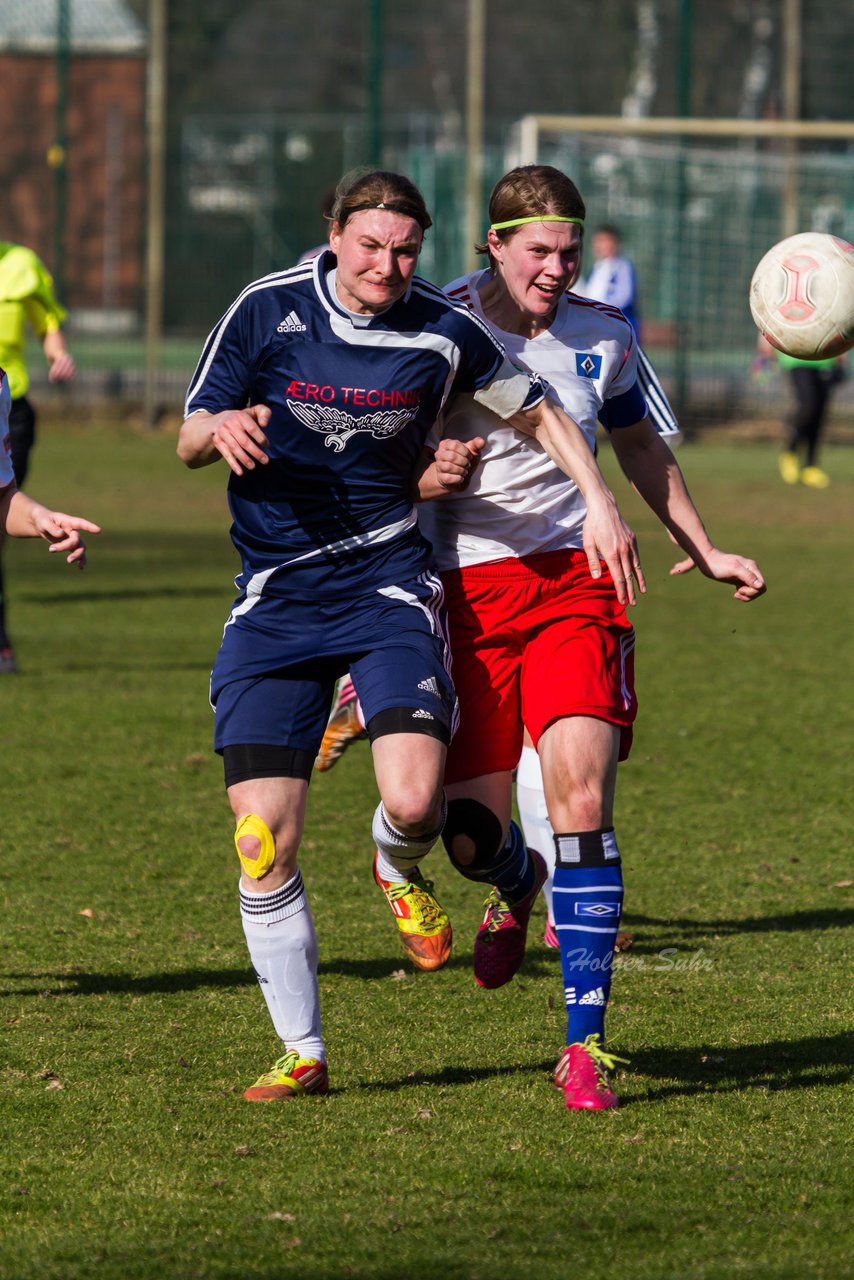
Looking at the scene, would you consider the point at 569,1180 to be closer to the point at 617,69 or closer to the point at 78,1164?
the point at 78,1164

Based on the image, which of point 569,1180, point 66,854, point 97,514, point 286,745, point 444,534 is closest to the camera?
point 569,1180

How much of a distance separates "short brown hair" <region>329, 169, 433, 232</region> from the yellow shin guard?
1.41 meters

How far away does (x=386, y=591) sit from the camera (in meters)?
4.79

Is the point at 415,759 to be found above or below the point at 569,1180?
above

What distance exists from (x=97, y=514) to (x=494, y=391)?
13225mm

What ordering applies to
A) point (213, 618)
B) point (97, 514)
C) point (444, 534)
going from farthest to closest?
point (97, 514)
point (213, 618)
point (444, 534)

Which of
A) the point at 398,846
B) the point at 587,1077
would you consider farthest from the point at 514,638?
the point at 587,1077

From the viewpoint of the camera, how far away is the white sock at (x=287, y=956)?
463 cm

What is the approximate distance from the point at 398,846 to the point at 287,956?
17.0 inches

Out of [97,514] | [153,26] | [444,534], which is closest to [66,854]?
[444,534]

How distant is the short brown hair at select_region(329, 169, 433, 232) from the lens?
4.57 meters

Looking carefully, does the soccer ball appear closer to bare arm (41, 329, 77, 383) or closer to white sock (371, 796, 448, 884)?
white sock (371, 796, 448, 884)

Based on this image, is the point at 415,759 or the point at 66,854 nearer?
the point at 415,759

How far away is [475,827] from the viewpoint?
5.08 meters
